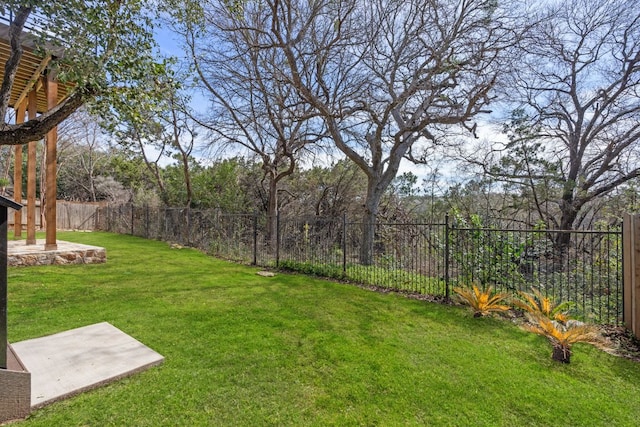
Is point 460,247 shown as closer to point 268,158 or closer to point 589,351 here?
point 589,351

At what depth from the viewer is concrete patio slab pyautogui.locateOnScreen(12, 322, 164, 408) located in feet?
7.16

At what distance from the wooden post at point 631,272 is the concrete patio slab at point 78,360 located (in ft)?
16.1

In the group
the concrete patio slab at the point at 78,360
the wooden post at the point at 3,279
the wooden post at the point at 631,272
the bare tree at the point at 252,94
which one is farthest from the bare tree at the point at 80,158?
the wooden post at the point at 631,272

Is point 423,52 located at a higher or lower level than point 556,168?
higher

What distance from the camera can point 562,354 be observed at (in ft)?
9.66

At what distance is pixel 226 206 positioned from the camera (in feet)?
41.9

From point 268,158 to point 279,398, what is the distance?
9.83m

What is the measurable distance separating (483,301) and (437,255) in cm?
137

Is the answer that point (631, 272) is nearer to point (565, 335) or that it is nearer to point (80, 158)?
point (565, 335)

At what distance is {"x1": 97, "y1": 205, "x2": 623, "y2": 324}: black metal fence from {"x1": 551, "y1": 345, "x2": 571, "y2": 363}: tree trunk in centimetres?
127

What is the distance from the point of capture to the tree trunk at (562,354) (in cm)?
293

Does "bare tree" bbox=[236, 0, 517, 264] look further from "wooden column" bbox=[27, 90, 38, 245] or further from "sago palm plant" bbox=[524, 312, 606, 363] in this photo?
"wooden column" bbox=[27, 90, 38, 245]

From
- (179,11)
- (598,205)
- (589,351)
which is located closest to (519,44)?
(598,205)

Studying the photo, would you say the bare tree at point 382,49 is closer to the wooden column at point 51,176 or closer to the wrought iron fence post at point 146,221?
the wooden column at point 51,176
